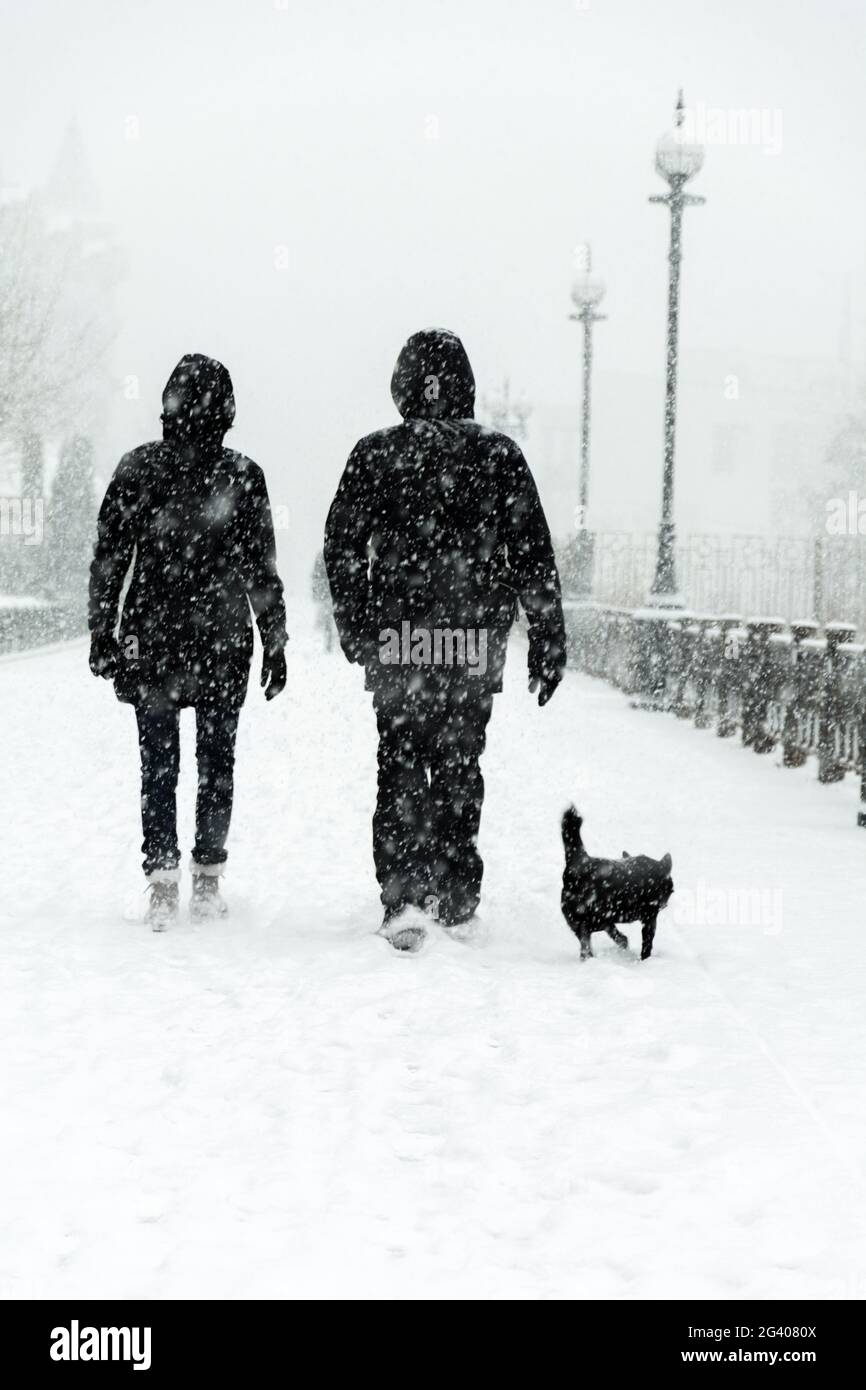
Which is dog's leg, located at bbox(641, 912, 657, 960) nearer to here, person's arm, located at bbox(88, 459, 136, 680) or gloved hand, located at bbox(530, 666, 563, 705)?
gloved hand, located at bbox(530, 666, 563, 705)

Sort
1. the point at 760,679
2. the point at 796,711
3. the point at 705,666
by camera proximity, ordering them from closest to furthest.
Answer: the point at 796,711, the point at 760,679, the point at 705,666

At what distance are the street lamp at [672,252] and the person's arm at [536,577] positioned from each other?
12.5 m

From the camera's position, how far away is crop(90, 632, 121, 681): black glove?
5.29 metres

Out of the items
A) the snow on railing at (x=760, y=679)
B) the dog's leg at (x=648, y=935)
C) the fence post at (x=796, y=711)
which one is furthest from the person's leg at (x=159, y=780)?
the fence post at (x=796, y=711)

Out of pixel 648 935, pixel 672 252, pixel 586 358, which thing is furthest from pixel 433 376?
pixel 586 358

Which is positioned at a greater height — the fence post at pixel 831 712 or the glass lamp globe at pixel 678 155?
the glass lamp globe at pixel 678 155

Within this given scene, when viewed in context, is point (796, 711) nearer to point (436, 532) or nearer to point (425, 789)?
point (425, 789)

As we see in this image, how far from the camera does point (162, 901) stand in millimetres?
5508

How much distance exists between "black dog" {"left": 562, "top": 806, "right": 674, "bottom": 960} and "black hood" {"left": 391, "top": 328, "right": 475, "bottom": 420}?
4.77 feet

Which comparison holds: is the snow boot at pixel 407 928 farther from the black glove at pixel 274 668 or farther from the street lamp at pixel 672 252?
the street lamp at pixel 672 252

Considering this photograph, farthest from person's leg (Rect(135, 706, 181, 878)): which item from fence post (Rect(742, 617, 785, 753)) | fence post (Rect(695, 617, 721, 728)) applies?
fence post (Rect(695, 617, 721, 728))

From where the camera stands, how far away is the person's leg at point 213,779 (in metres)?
5.38

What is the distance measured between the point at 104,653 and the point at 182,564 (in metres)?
0.41
